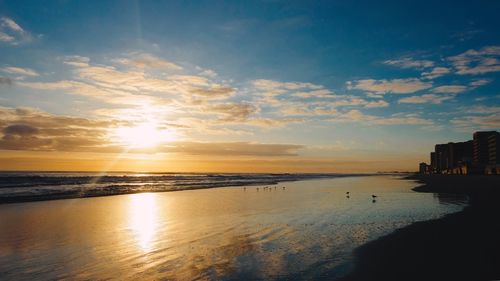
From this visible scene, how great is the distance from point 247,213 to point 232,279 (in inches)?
589

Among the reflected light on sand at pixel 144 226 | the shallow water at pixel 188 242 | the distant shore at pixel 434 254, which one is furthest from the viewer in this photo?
the reflected light on sand at pixel 144 226

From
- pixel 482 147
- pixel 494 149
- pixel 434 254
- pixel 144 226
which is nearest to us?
pixel 434 254

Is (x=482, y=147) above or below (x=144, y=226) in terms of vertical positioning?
above

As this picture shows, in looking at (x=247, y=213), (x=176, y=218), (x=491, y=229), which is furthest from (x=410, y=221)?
(x=176, y=218)

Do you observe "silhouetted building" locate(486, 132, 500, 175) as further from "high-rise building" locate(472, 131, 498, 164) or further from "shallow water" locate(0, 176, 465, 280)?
"shallow water" locate(0, 176, 465, 280)

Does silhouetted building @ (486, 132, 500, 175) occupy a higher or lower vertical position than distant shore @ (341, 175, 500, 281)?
higher

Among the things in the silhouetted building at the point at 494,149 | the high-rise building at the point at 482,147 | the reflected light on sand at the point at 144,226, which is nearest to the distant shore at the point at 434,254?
the reflected light on sand at the point at 144,226

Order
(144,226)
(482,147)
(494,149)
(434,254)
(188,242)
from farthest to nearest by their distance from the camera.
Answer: (482,147) < (494,149) < (144,226) < (188,242) < (434,254)

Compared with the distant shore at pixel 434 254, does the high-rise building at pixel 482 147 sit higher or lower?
higher

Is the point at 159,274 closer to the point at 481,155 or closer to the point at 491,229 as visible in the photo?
the point at 491,229

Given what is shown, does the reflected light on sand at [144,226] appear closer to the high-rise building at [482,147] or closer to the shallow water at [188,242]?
the shallow water at [188,242]

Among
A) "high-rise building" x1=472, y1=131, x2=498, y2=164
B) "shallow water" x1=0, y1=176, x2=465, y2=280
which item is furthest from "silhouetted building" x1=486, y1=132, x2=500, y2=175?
"shallow water" x1=0, y1=176, x2=465, y2=280

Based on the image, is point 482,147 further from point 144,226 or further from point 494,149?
point 144,226

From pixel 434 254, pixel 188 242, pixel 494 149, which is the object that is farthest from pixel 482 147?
pixel 188 242
